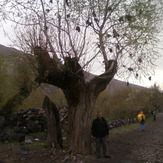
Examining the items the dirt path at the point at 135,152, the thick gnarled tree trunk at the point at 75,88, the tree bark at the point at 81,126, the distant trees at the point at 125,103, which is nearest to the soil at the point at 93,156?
the dirt path at the point at 135,152

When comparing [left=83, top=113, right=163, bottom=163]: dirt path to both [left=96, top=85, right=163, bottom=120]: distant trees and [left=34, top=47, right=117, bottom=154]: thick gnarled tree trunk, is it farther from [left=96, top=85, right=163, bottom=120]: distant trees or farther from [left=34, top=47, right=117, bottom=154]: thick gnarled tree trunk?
[left=96, top=85, right=163, bottom=120]: distant trees

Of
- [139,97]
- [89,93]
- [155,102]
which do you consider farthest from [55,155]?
[155,102]

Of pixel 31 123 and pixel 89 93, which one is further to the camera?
pixel 31 123

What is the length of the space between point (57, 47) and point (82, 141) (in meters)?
3.65

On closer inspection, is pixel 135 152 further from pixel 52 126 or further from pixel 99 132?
pixel 52 126

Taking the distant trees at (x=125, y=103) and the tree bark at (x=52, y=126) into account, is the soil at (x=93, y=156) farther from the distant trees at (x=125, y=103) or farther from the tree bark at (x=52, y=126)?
the distant trees at (x=125, y=103)

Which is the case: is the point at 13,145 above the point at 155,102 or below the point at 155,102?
below

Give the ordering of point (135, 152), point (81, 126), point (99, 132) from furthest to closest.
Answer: point (135, 152)
point (81, 126)
point (99, 132)

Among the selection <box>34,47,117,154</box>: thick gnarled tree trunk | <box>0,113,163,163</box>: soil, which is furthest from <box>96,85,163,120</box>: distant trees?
<box>34,47,117,154</box>: thick gnarled tree trunk

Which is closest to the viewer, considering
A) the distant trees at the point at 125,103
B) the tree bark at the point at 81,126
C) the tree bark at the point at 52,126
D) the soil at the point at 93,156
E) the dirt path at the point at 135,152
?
the soil at the point at 93,156

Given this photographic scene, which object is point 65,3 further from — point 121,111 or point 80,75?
point 121,111

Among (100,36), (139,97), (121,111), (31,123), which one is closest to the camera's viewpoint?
(100,36)

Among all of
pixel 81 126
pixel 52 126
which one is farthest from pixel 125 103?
pixel 81 126

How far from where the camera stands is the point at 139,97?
44.5m
